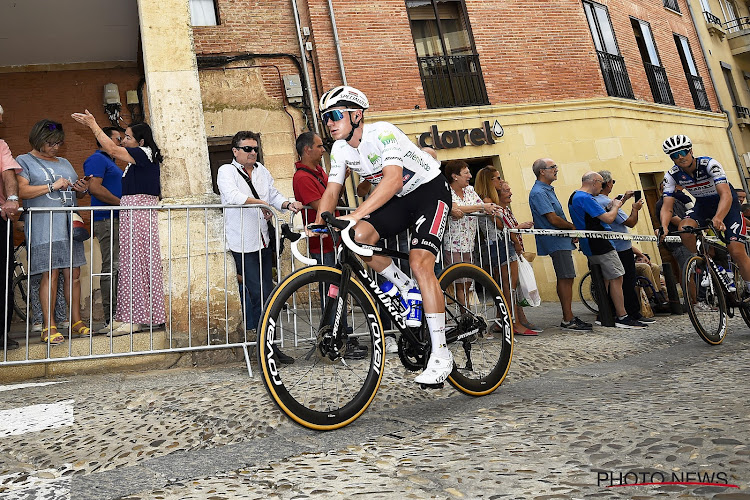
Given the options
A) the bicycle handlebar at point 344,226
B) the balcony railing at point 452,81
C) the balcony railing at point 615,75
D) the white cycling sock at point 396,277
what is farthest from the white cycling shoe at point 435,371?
the balcony railing at point 615,75

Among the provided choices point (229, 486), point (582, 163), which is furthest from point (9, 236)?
point (582, 163)

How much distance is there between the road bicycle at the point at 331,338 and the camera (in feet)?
9.50

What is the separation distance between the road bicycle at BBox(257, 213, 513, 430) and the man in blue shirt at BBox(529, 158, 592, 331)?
3.52 m

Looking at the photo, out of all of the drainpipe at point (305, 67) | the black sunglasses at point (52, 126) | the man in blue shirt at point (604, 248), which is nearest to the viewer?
the black sunglasses at point (52, 126)

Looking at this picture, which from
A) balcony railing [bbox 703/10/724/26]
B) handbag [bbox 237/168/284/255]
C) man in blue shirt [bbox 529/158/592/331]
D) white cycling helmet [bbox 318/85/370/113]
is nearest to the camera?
white cycling helmet [bbox 318/85/370/113]

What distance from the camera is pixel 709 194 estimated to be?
20.3 feet

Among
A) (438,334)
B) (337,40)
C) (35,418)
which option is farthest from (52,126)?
(337,40)

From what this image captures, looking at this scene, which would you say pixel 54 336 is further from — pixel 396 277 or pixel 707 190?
pixel 707 190

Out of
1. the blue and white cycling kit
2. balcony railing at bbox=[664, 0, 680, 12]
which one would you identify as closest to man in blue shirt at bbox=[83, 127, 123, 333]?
the blue and white cycling kit

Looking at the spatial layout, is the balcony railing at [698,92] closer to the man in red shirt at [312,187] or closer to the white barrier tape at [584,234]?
the white barrier tape at [584,234]

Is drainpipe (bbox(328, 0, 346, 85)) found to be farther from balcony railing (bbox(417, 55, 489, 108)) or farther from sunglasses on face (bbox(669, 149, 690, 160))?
sunglasses on face (bbox(669, 149, 690, 160))

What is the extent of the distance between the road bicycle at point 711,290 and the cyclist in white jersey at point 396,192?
328 cm

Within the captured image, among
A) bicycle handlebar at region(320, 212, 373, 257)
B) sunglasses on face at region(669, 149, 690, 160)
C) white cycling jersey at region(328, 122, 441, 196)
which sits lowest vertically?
bicycle handlebar at region(320, 212, 373, 257)

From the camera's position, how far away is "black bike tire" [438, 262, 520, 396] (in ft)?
11.9
